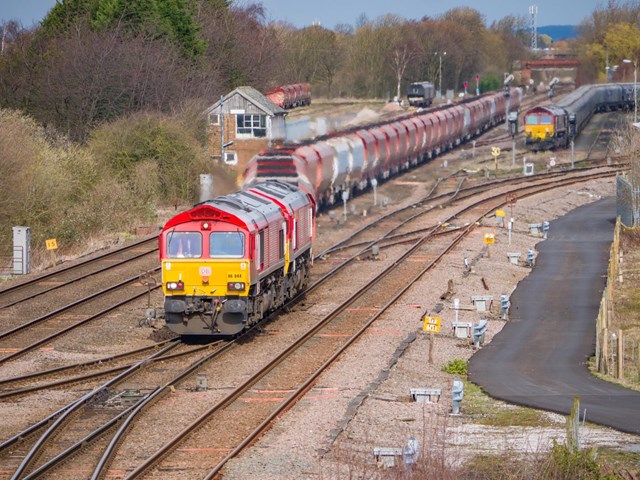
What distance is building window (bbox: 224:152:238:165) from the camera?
2485 inches

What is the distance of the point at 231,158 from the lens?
213 feet

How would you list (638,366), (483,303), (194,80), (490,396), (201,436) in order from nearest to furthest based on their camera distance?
1. (201,436)
2. (490,396)
3. (638,366)
4. (483,303)
5. (194,80)

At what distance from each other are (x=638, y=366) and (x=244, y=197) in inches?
379

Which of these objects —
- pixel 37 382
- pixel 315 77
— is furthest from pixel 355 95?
pixel 37 382

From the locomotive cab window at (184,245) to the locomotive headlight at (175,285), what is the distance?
593 mm

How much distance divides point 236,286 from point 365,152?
33789mm

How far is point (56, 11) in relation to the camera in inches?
2995

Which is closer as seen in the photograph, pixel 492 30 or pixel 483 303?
pixel 483 303

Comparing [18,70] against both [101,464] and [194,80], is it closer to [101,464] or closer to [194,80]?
[194,80]

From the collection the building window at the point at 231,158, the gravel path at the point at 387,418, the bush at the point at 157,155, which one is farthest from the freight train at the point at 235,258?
the building window at the point at 231,158

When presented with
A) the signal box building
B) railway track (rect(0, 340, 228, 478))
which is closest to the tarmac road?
railway track (rect(0, 340, 228, 478))

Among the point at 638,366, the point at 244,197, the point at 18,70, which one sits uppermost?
the point at 18,70

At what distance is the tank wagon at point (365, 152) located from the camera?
145ft

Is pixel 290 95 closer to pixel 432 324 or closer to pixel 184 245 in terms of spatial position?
pixel 184 245
